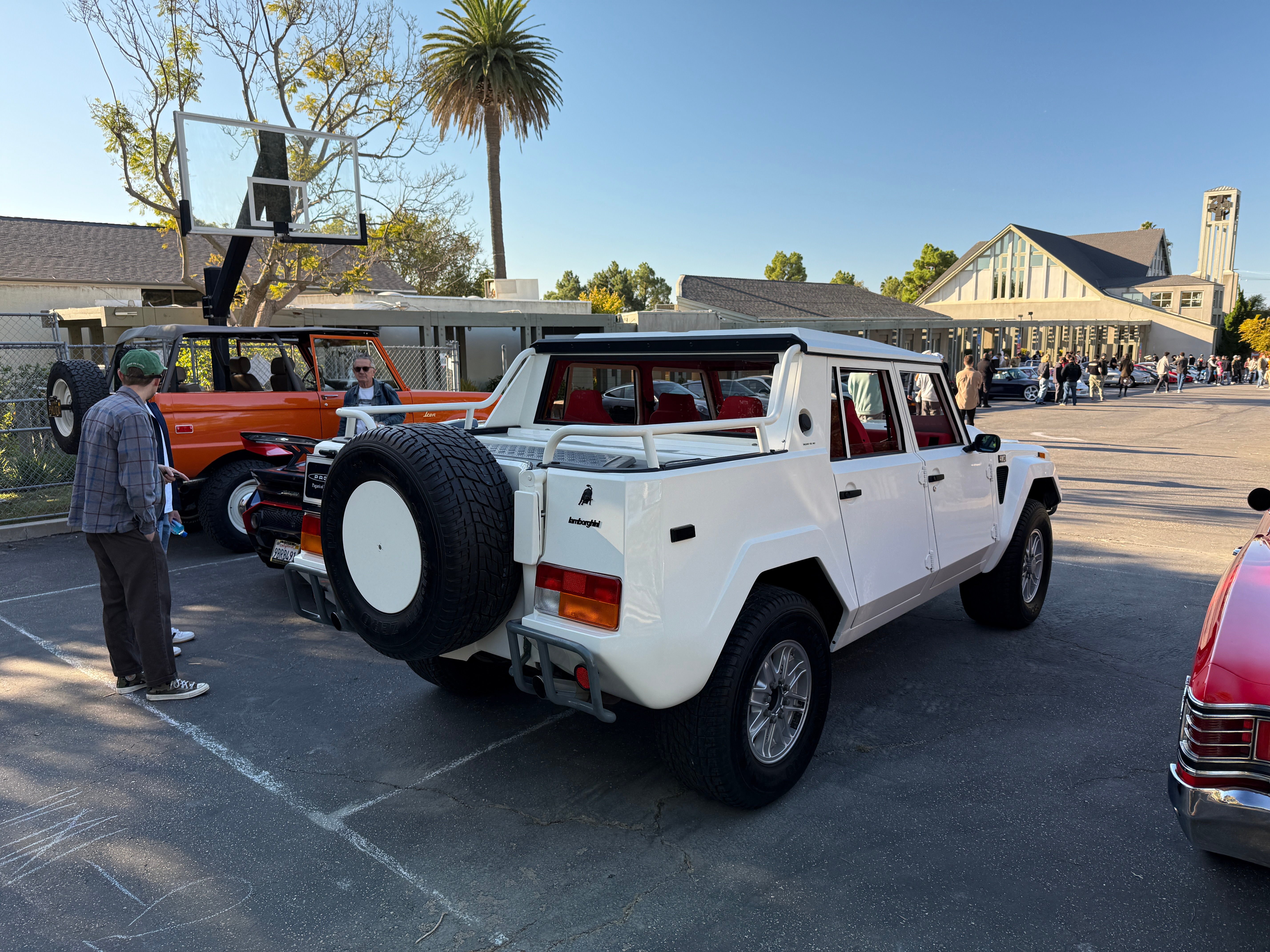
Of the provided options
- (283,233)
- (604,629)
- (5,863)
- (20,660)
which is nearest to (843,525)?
(604,629)

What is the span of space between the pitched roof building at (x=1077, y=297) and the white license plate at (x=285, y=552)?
61450 millimetres

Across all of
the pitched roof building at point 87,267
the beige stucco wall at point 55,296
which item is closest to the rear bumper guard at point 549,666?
the pitched roof building at point 87,267

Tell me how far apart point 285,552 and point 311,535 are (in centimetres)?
198

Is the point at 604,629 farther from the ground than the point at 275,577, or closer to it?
farther from the ground

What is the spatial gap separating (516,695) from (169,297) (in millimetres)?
31100

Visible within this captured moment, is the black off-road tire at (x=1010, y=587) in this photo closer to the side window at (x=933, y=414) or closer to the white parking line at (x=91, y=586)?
the side window at (x=933, y=414)

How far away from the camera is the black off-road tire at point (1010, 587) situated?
5.34m

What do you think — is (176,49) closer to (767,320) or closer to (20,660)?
(20,660)

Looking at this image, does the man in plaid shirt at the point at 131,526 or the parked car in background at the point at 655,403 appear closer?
the man in plaid shirt at the point at 131,526

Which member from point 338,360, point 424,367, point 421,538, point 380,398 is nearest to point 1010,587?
point 421,538

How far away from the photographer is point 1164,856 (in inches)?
121

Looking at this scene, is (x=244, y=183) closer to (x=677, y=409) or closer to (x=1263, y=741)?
(x=677, y=409)

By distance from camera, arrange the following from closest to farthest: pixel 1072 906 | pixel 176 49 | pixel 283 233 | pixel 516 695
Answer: pixel 1072 906
pixel 516 695
pixel 283 233
pixel 176 49

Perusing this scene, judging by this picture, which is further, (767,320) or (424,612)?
(767,320)
